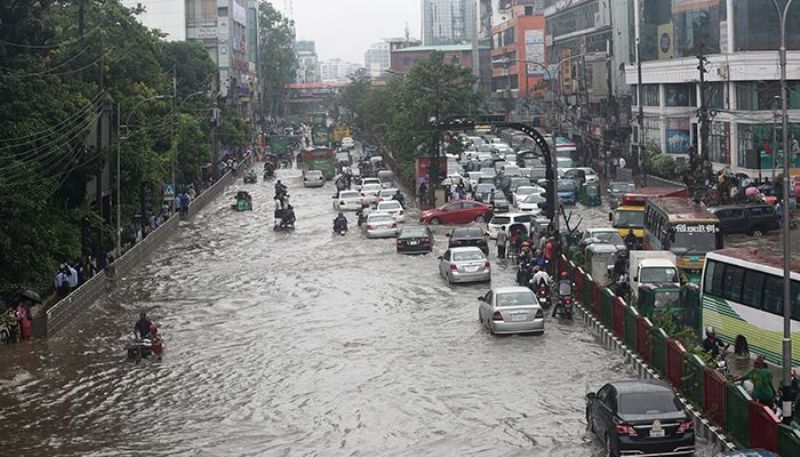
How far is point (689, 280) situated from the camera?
38.6 meters

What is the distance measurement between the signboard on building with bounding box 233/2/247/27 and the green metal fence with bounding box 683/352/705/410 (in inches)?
5327

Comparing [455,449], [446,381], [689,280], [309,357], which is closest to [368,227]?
[689,280]

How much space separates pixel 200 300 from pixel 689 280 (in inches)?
622

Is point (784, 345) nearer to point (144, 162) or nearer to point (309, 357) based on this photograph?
point (309, 357)

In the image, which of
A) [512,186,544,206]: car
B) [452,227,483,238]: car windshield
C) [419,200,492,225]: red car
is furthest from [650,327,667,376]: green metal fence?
[512,186,544,206]: car

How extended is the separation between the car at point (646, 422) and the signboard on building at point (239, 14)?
139 meters

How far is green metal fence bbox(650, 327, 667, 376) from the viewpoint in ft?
88.3

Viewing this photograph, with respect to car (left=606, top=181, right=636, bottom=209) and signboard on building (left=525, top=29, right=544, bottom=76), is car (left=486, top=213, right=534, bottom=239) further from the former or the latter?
signboard on building (left=525, top=29, right=544, bottom=76)

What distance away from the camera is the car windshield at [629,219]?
53.0m

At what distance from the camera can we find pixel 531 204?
6356 centimetres

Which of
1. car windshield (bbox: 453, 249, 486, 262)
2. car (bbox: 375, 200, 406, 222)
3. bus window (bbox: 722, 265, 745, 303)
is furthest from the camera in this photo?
car (bbox: 375, 200, 406, 222)

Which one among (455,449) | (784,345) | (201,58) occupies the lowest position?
(455,449)

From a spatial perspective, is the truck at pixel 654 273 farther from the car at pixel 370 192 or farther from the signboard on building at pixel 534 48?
the signboard on building at pixel 534 48

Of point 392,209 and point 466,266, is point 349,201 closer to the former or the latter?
point 392,209
